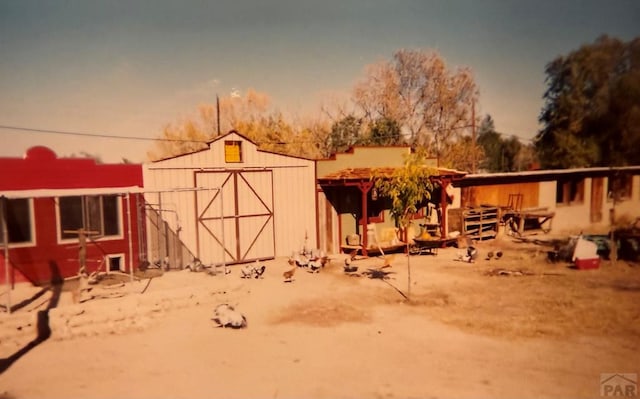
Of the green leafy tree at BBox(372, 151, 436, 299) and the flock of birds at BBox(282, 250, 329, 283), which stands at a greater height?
the green leafy tree at BBox(372, 151, 436, 299)

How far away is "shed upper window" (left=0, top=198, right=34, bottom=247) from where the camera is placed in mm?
11734

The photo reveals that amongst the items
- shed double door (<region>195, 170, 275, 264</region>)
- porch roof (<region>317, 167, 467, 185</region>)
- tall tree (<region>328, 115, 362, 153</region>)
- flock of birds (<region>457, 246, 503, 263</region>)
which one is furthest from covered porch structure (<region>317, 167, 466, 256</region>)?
tall tree (<region>328, 115, 362, 153</region>)

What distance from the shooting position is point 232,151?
1570cm

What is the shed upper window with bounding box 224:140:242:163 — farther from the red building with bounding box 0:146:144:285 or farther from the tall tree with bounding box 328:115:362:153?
the tall tree with bounding box 328:115:362:153

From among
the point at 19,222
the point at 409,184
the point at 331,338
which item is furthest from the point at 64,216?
the point at 409,184

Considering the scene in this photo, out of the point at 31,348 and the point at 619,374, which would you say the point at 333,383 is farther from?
the point at 31,348

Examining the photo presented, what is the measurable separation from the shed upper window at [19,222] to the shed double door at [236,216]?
5125 mm

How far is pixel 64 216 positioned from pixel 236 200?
19.1 ft

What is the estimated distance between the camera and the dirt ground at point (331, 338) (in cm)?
684

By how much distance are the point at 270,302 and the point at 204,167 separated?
633cm

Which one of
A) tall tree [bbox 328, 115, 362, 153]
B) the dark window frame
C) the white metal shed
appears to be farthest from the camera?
tall tree [bbox 328, 115, 362, 153]

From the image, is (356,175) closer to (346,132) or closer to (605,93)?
(605,93)

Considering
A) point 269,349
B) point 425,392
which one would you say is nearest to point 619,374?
point 425,392

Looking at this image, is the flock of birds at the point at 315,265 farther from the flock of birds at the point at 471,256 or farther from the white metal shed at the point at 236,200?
the white metal shed at the point at 236,200
